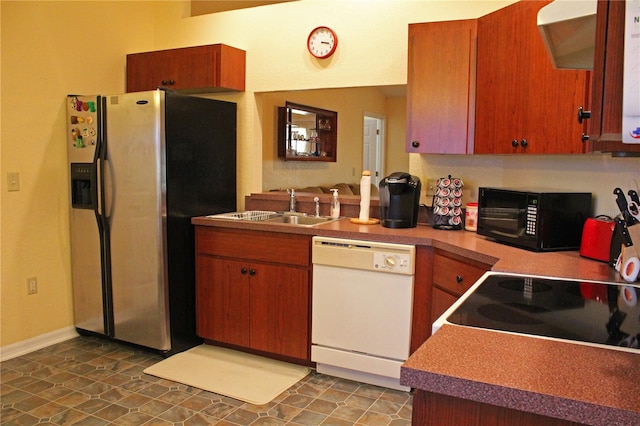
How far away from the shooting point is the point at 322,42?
3408mm

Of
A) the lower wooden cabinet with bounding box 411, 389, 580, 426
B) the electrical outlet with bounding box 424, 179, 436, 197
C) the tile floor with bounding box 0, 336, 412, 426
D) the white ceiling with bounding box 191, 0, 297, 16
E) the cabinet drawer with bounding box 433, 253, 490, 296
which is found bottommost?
the tile floor with bounding box 0, 336, 412, 426

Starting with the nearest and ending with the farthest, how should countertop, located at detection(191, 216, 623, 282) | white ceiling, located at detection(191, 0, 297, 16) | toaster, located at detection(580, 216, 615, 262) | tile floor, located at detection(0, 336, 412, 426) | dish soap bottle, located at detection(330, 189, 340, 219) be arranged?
1. countertop, located at detection(191, 216, 623, 282)
2. toaster, located at detection(580, 216, 615, 262)
3. tile floor, located at detection(0, 336, 412, 426)
4. dish soap bottle, located at detection(330, 189, 340, 219)
5. white ceiling, located at detection(191, 0, 297, 16)

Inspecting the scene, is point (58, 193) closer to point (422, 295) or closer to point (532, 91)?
point (422, 295)

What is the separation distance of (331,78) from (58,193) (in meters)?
2.02

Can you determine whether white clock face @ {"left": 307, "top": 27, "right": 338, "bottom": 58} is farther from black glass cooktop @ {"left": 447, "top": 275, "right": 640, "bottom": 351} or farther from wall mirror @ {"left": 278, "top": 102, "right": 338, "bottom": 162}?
black glass cooktop @ {"left": 447, "top": 275, "right": 640, "bottom": 351}

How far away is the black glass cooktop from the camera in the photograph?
1.17 m

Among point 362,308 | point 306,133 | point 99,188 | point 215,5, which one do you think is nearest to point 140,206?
point 99,188

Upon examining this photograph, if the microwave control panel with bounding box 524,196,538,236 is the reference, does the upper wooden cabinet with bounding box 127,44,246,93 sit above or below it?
above

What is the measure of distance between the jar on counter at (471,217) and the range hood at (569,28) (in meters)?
1.57

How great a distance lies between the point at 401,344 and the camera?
272 cm

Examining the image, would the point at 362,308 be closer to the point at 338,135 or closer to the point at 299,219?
the point at 299,219

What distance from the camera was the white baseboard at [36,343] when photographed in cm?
322

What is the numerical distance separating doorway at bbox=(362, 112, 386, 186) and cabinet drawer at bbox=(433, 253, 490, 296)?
3.66 m

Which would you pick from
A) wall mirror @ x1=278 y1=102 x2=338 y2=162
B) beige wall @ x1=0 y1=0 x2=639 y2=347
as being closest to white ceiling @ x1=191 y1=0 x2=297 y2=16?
beige wall @ x1=0 y1=0 x2=639 y2=347
